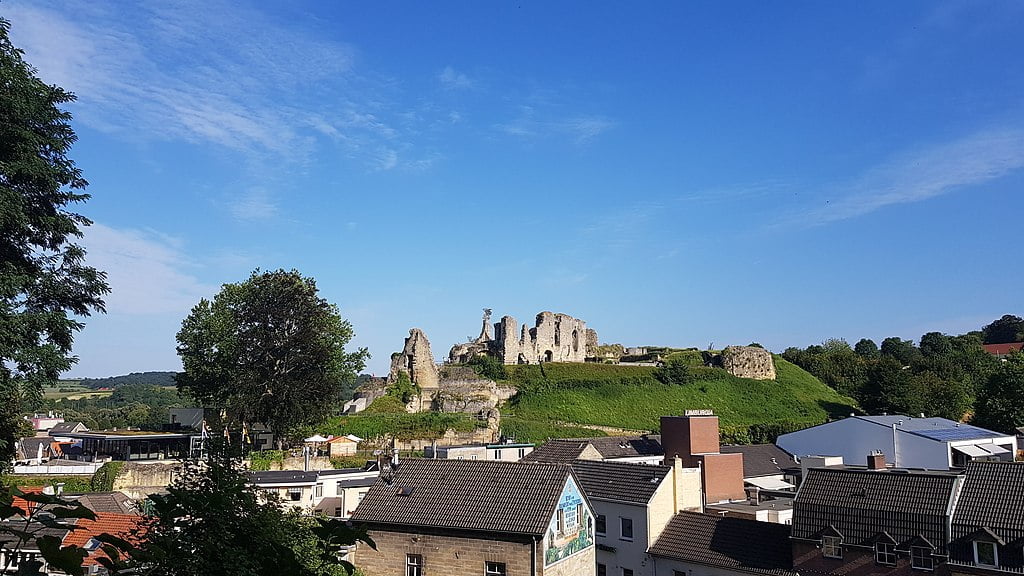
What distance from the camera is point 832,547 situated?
23.5 meters

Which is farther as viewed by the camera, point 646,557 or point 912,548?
point 646,557

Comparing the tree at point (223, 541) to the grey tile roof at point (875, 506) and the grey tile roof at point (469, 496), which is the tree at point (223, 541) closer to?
the grey tile roof at point (469, 496)

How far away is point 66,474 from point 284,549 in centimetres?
3714

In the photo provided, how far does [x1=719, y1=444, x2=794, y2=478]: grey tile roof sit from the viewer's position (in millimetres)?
40344

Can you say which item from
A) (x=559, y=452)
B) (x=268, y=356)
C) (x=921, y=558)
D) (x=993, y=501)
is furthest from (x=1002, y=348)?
(x=268, y=356)

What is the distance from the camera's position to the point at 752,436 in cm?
5747

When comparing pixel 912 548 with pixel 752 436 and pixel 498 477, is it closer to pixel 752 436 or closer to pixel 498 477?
pixel 498 477

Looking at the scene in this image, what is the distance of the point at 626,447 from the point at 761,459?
27.1 ft

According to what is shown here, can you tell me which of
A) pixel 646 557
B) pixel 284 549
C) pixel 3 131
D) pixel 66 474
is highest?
pixel 3 131

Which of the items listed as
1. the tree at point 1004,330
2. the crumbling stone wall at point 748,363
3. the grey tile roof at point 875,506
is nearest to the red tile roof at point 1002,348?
the tree at point 1004,330

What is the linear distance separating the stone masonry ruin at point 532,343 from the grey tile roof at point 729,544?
140 feet

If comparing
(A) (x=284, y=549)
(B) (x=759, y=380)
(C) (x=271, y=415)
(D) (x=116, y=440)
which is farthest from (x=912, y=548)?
(B) (x=759, y=380)

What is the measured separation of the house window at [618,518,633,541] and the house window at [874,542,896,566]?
8932mm

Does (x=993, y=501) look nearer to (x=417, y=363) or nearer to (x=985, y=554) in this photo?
(x=985, y=554)
